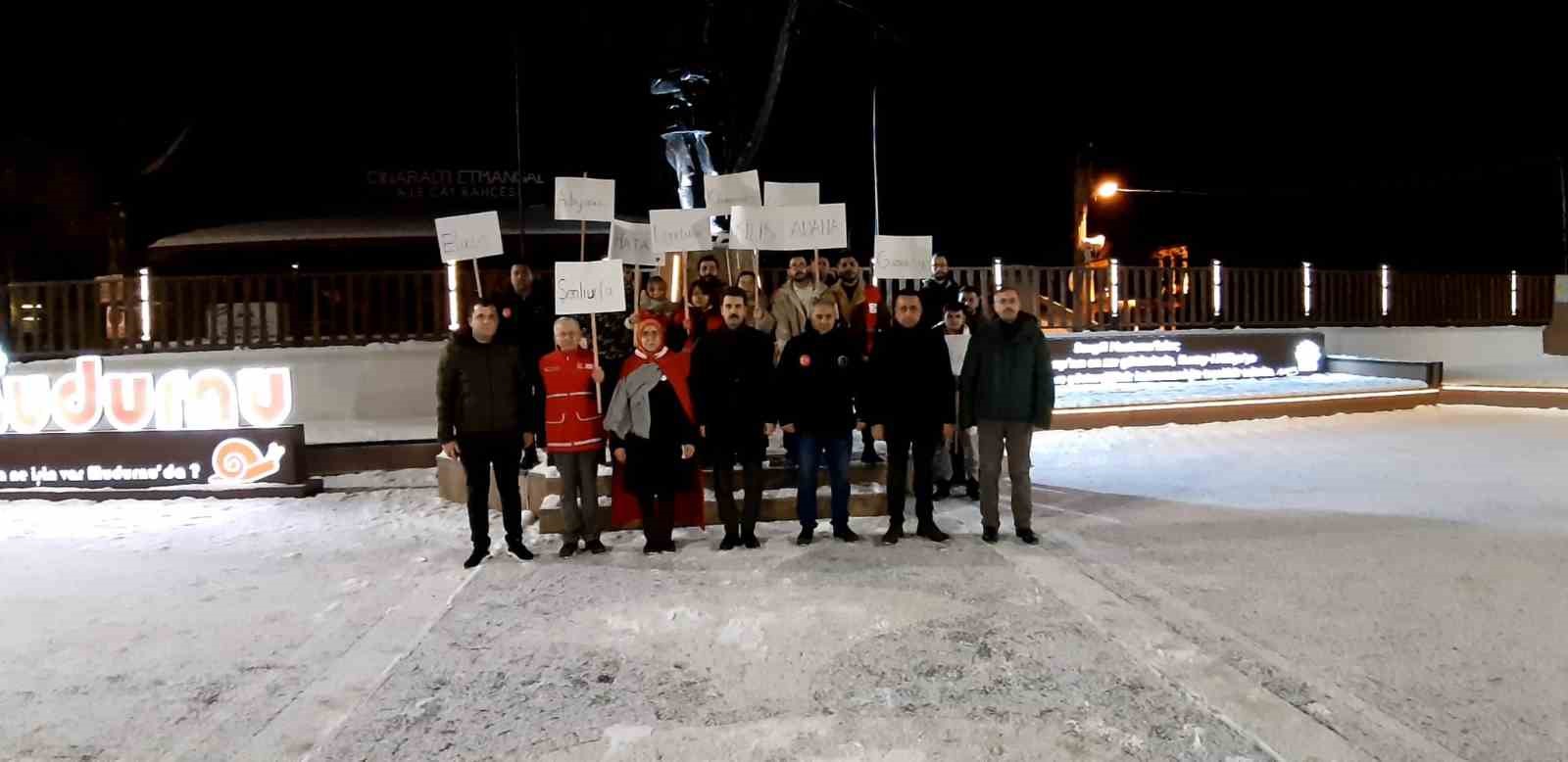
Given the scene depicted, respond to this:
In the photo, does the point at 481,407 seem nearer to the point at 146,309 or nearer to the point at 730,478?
the point at 730,478

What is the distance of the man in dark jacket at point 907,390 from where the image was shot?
6.14 metres

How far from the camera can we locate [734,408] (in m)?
6.18

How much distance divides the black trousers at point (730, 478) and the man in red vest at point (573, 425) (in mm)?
805

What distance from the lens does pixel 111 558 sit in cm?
645

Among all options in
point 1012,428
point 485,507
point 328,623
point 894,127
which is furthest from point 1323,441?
point 894,127

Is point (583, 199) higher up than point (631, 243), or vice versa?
point (583, 199)

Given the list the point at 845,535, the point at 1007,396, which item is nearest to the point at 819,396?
the point at 845,535

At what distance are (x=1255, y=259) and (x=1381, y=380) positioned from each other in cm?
915

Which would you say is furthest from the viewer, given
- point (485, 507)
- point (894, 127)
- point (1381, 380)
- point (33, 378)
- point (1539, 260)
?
point (894, 127)

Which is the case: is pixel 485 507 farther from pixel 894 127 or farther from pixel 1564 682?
pixel 894 127

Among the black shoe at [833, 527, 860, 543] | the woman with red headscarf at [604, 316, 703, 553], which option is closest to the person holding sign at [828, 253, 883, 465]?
the black shoe at [833, 527, 860, 543]

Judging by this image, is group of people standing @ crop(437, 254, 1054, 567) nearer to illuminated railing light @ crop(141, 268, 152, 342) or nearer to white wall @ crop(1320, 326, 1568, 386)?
illuminated railing light @ crop(141, 268, 152, 342)

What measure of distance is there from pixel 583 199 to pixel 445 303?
6.33m

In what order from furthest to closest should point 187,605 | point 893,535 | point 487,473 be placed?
point 893,535
point 487,473
point 187,605
